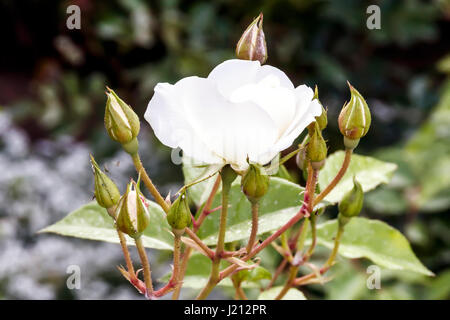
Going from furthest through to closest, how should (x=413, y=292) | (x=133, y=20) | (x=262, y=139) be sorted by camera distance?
1. (x=133, y=20)
2. (x=413, y=292)
3. (x=262, y=139)

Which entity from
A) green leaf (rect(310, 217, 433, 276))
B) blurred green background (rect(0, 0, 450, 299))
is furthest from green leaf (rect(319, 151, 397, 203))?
blurred green background (rect(0, 0, 450, 299))

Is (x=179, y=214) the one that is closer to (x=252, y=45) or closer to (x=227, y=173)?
(x=227, y=173)

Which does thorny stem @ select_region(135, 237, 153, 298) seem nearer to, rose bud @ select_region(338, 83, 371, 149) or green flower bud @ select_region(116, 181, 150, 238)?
green flower bud @ select_region(116, 181, 150, 238)

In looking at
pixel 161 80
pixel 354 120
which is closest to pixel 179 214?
pixel 354 120

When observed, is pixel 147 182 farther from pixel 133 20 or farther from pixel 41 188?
pixel 41 188
